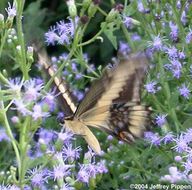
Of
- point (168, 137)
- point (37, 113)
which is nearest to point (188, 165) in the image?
point (168, 137)

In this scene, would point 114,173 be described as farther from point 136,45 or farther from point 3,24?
point 3,24

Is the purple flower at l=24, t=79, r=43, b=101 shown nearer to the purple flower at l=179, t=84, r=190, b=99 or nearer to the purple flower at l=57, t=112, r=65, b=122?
the purple flower at l=57, t=112, r=65, b=122

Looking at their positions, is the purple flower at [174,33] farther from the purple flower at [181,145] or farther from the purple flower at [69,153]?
the purple flower at [69,153]

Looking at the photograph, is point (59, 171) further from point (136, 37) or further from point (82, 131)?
point (136, 37)

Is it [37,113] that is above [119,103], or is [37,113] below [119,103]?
above

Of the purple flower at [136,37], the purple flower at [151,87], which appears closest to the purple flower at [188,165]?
the purple flower at [151,87]

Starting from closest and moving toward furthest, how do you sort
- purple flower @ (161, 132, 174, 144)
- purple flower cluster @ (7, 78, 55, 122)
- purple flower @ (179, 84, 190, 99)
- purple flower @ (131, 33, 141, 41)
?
purple flower cluster @ (7, 78, 55, 122) < purple flower @ (161, 132, 174, 144) < purple flower @ (179, 84, 190, 99) < purple flower @ (131, 33, 141, 41)

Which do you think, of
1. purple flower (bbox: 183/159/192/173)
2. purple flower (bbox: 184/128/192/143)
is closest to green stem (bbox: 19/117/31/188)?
purple flower (bbox: 183/159/192/173)
